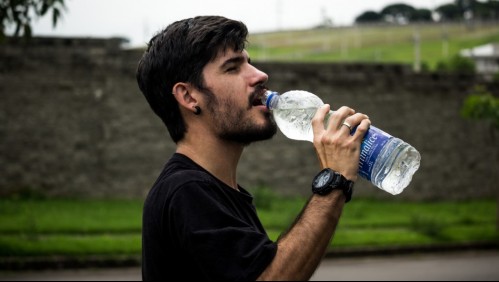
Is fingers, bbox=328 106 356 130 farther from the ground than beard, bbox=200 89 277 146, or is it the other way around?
fingers, bbox=328 106 356 130

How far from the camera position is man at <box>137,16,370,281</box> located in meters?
2.77

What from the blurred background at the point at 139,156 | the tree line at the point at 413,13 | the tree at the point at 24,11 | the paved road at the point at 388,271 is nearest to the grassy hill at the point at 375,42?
the tree line at the point at 413,13

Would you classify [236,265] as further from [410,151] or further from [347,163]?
[410,151]

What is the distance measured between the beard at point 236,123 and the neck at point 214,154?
0.05 meters

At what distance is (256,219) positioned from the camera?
10.5 feet

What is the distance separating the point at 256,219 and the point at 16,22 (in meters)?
6.61

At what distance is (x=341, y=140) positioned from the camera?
9.77 feet

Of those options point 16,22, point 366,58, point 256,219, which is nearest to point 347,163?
point 256,219

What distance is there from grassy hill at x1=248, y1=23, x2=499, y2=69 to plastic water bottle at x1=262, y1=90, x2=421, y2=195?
67.6 meters

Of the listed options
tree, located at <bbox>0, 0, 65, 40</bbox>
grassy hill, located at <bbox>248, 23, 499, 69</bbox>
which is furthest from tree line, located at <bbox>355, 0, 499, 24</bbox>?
tree, located at <bbox>0, 0, 65, 40</bbox>

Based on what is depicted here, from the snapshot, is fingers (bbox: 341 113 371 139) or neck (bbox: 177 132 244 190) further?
neck (bbox: 177 132 244 190)

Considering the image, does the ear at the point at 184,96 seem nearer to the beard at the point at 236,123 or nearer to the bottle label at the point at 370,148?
the beard at the point at 236,123

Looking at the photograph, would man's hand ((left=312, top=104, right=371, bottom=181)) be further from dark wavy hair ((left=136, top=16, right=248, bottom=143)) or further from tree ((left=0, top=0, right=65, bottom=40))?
tree ((left=0, top=0, right=65, bottom=40))

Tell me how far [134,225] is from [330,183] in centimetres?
1414
